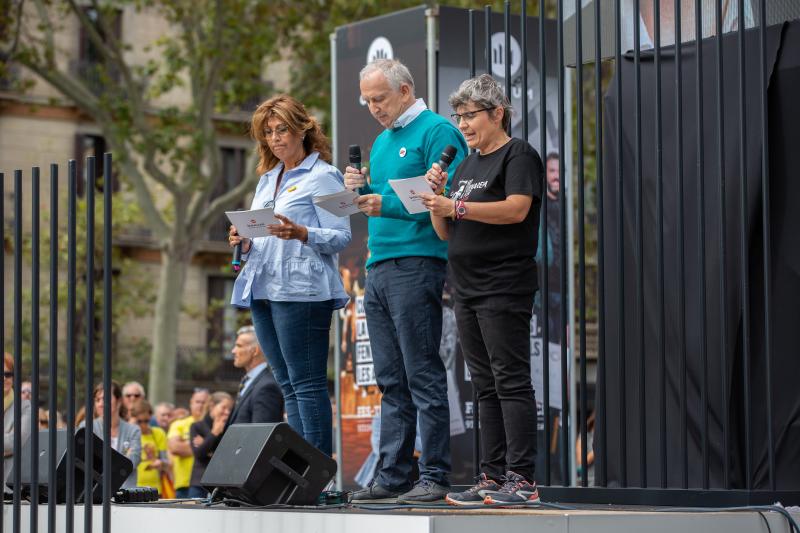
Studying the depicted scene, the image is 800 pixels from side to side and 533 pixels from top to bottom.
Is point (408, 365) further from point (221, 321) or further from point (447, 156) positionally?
point (221, 321)

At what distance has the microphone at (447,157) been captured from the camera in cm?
504

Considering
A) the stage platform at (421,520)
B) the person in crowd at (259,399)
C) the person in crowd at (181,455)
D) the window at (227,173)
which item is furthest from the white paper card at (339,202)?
the window at (227,173)

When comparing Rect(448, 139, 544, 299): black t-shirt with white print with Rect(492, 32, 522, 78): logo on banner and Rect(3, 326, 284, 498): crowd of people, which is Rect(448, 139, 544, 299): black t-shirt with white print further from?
Rect(492, 32, 522, 78): logo on banner

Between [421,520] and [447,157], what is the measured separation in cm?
166

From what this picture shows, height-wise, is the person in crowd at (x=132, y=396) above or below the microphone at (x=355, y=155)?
below

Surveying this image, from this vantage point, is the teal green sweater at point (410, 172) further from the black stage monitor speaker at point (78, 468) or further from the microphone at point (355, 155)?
the black stage monitor speaker at point (78, 468)

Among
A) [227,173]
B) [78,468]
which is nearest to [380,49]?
[78,468]

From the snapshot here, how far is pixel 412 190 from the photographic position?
4887mm

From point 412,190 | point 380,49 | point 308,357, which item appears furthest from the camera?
point 380,49

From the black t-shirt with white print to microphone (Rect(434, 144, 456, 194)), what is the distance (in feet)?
0.45

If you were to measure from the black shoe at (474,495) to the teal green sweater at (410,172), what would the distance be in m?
0.98

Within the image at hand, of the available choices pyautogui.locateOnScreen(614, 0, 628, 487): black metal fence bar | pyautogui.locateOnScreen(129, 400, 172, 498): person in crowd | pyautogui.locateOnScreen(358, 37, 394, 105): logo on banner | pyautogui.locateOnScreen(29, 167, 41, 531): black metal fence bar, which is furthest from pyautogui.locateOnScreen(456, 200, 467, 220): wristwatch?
pyautogui.locateOnScreen(129, 400, 172, 498): person in crowd

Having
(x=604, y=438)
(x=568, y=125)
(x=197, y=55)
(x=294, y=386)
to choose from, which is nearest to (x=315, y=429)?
(x=294, y=386)

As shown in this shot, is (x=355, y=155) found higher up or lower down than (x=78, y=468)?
higher up
